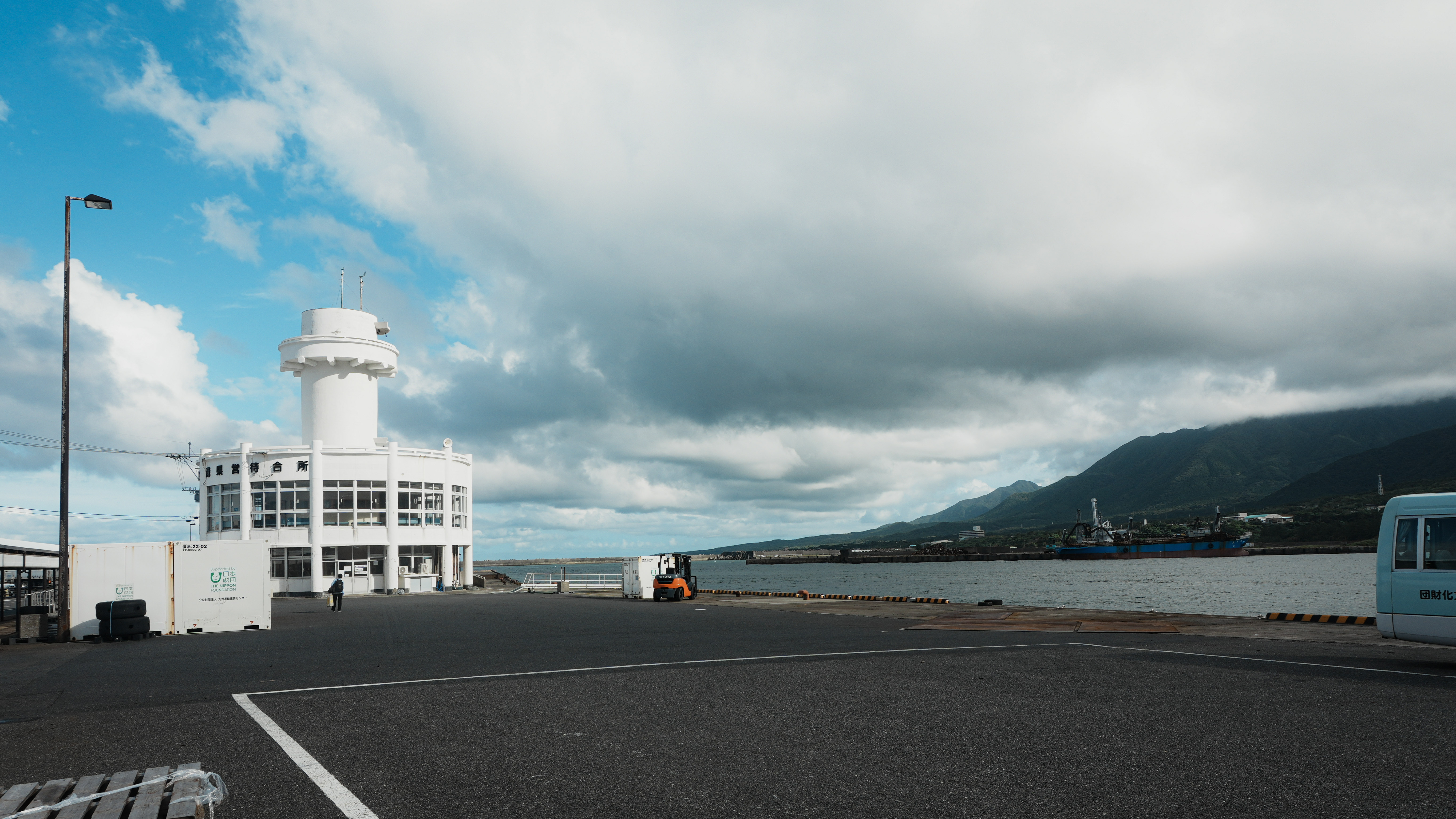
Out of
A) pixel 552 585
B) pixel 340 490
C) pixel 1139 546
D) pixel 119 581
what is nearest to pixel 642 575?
pixel 552 585

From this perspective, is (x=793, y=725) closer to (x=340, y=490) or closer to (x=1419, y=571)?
(x=1419, y=571)

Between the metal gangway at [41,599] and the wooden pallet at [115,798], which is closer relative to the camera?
the wooden pallet at [115,798]

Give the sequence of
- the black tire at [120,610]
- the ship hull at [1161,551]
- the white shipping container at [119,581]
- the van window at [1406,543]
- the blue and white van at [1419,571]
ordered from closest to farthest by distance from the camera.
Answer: the blue and white van at [1419,571]
the van window at [1406,543]
the black tire at [120,610]
the white shipping container at [119,581]
the ship hull at [1161,551]

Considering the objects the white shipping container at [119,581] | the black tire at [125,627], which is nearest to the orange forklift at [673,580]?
the white shipping container at [119,581]

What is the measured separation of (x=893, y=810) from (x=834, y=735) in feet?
8.87

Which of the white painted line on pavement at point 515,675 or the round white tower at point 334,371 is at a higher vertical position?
the round white tower at point 334,371

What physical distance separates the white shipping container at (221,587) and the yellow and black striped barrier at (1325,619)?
103ft

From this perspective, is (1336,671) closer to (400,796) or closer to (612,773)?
(612,773)

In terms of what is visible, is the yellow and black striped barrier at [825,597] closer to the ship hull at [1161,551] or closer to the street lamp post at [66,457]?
the street lamp post at [66,457]

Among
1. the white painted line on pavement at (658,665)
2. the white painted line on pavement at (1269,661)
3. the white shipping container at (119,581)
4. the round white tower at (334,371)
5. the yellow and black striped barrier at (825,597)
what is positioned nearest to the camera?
the white painted line on pavement at (1269,661)

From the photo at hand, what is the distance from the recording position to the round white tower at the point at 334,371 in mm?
69062

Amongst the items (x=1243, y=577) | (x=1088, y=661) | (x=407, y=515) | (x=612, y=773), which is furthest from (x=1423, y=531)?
(x=1243, y=577)

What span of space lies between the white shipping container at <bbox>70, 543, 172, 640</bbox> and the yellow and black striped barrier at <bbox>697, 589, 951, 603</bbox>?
80.9 feet

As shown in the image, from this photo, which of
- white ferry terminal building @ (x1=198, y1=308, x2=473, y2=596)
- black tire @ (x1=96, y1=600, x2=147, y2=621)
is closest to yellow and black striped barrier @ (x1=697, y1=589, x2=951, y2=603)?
black tire @ (x1=96, y1=600, x2=147, y2=621)
